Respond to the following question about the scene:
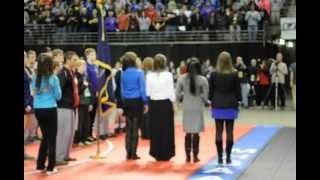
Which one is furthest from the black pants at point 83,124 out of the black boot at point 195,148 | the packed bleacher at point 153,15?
the packed bleacher at point 153,15

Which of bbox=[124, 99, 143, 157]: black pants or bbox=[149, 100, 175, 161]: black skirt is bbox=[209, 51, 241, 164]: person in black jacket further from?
bbox=[124, 99, 143, 157]: black pants

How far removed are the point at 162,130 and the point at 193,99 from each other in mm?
725

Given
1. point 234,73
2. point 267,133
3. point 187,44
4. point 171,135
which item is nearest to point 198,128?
point 171,135

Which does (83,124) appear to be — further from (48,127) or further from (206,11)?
(206,11)

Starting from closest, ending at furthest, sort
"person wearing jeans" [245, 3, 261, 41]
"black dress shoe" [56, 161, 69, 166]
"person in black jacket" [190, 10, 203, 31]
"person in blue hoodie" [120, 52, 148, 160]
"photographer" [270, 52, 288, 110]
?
"black dress shoe" [56, 161, 69, 166] < "person in blue hoodie" [120, 52, 148, 160] < "photographer" [270, 52, 288, 110] < "person wearing jeans" [245, 3, 261, 41] < "person in black jacket" [190, 10, 203, 31]

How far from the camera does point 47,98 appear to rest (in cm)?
798

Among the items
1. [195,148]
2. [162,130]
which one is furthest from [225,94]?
[162,130]

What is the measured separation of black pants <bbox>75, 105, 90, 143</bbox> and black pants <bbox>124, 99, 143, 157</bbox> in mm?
1506

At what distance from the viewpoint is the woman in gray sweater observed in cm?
931

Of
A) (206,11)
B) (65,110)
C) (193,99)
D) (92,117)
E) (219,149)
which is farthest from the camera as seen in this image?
(206,11)

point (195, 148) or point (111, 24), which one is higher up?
point (111, 24)

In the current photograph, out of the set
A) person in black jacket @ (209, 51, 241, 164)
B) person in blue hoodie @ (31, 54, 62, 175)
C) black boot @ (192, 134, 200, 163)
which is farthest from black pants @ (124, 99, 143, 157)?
person in blue hoodie @ (31, 54, 62, 175)
